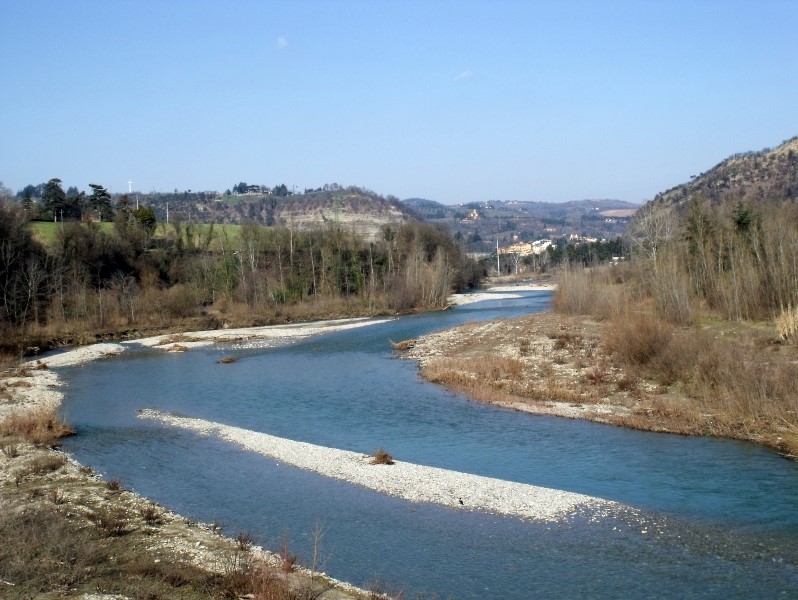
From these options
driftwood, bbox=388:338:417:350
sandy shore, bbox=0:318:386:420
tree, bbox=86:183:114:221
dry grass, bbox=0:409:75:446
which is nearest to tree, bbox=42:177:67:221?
tree, bbox=86:183:114:221

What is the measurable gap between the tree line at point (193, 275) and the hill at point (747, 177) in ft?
136

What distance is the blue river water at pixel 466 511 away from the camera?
1197 centimetres

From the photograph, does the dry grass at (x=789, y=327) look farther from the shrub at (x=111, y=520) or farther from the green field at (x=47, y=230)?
the green field at (x=47, y=230)

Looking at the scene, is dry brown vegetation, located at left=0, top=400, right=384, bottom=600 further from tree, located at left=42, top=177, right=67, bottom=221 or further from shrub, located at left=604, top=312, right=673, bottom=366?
tree, located at left=42, top=177, right=67, bottom=221

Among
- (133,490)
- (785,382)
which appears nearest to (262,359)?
(133,490)

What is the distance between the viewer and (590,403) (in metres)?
24.8

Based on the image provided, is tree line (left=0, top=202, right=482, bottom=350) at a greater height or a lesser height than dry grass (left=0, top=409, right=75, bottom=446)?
greater

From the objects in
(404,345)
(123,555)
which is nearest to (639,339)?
(404,345)

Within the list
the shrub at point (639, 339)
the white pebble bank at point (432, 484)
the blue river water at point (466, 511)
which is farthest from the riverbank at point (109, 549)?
the shrub at point (639, 339)

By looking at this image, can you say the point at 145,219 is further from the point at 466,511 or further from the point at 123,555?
the point at 123,555

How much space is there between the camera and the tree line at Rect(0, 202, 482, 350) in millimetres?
51906

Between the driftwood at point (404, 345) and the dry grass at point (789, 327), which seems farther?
the driftwood at point (404, 345)

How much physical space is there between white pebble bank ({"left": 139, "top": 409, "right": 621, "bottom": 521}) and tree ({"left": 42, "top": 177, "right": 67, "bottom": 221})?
70822 millimetres

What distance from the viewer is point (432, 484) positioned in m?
16.8
